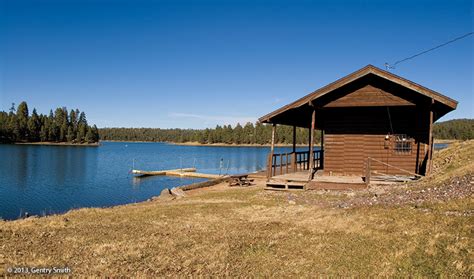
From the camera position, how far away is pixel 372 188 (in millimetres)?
17469

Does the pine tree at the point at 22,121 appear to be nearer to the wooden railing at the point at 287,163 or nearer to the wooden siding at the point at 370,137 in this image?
the wooden railing at the point at 287,163

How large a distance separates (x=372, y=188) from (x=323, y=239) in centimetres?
927

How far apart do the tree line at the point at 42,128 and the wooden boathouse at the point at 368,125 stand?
5241 inches

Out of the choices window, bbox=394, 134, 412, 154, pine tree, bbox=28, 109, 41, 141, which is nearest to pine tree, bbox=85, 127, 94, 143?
pine tree, bbox=28, 109, 41, 141

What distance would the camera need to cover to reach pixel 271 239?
9.58 m

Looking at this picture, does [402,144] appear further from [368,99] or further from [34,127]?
[34,127]

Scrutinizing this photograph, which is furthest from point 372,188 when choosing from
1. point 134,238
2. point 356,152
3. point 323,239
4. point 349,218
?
point 134,238

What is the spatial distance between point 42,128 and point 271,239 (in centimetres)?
14601

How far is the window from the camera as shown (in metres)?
21.2

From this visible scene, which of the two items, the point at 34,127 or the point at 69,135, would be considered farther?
the point at 69,135

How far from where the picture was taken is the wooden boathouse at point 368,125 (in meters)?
18.6

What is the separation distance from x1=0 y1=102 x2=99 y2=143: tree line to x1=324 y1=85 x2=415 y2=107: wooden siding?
136201 millimetres

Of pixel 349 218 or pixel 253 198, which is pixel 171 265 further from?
pixel 253 198

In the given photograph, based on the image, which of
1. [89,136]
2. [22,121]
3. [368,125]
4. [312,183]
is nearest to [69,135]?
[89,136]
